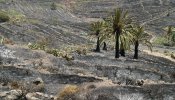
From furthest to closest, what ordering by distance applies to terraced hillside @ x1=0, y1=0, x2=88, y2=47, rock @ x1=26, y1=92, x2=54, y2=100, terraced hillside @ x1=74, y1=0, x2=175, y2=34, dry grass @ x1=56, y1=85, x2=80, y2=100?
terraced hillside @ x1=74, y1=0, x2=175, y2=34 < terraced hillside @ x1=0, y1=0, x2=88, y2=47 < dry grass @ x1=56, y1=85, x2=80, y2=100 < rock @ x1=26, y1=92, x2=54, y2=100

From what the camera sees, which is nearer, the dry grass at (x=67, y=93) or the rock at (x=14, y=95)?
the rock at (x=14, y=95)

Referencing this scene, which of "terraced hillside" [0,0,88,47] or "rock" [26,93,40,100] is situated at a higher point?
"terraced hillside" [0,0,88,47]

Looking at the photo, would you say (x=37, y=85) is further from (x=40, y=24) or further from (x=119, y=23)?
(x=40, y=24)

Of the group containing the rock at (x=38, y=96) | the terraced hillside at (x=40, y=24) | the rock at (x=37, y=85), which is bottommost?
the rock at (x=38, y=96)

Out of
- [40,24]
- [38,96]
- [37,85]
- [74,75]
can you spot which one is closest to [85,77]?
[74,75]

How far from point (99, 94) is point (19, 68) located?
411 inches

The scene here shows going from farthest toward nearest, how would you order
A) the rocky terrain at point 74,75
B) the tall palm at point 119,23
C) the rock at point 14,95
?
the tall palm at point 119,23, the rocky terrain at point 74,75, the rock at point 14,95

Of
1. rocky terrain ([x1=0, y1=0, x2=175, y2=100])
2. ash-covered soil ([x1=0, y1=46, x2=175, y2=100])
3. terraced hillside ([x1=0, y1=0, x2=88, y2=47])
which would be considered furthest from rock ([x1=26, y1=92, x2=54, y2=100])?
terraced hillside ([x1=0, y1=0, x2=88, y2=47])

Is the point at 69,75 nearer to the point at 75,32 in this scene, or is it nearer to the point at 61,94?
the point at 61,94

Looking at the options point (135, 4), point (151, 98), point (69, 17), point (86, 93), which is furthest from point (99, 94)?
point (135, 4)

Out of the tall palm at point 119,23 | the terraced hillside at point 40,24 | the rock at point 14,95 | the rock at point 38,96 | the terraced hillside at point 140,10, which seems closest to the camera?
the rock at point 14,95

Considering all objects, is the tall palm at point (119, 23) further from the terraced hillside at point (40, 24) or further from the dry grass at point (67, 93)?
the terraced hillside at point (40, 24)

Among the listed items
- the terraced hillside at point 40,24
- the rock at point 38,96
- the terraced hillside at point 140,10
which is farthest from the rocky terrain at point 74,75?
the terraced hillside at point 140,10

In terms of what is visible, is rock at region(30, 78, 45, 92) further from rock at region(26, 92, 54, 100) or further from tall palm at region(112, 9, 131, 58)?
tall palm at region(112, 9, 131, 58)
